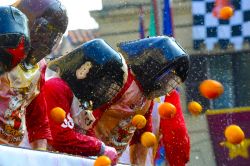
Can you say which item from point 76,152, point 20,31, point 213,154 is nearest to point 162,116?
point 76,152

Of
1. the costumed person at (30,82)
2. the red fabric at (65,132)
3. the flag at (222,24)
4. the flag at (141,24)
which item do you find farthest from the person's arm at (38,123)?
the flag at (141,24)

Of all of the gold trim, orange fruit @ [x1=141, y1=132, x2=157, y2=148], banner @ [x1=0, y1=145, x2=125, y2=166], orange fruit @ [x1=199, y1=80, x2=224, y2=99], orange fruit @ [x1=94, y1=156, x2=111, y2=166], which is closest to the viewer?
banner @ [x1=0, y1=145, x2=125, y2=166]

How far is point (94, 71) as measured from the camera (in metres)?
4.63

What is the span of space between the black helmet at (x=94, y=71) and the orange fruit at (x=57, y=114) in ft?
0.48

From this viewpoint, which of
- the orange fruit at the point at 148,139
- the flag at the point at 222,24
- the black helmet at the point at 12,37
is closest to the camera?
the black helmet at the point at 12,37

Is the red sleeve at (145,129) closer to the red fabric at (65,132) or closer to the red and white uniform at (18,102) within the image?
the red fabric at (65,132)

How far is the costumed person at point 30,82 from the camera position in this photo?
14.1 feet

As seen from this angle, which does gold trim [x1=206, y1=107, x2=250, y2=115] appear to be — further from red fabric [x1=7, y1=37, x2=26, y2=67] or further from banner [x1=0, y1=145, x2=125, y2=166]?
banner [x1=0, y1=145, x2=125, y2=166]

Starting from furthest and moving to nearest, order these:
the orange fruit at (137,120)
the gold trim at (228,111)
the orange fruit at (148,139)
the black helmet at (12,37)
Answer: the gold trim at (228,111) < the orange fruit at (148,139) < the orange fruit at (137,120) < the black helmet at (12,37)

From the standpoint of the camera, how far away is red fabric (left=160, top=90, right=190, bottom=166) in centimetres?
552

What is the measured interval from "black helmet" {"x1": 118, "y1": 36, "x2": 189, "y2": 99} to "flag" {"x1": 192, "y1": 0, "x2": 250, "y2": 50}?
6.29 metres

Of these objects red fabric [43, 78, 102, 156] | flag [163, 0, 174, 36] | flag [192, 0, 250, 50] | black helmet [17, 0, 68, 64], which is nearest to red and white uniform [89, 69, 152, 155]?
red fabric [43, 78, 102, 156]

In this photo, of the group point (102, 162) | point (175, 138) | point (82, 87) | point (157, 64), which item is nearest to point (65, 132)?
point (82, 87)

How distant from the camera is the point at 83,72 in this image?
4.65m
